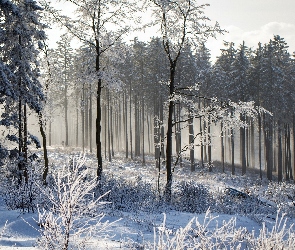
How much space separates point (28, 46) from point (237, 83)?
26.3 m

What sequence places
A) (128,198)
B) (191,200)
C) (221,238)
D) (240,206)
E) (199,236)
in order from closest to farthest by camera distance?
(199,236) < (221,238) < (128,198) < (191,200) < (240,206)

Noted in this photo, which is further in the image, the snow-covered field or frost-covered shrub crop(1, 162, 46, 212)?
frost-covered shrub crop(1, 162, 46, 212)

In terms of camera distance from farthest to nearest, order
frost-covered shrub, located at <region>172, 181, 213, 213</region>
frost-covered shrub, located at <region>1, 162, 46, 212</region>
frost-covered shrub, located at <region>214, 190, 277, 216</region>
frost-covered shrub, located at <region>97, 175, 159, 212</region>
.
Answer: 1. frost-covered shrub, located at <region>214, 190, 277, 216</region>
2. frost-covered shrub, located at <region>172, 181, 213, 213</region>
3. frost-covered shrub, located at <region>97, 175, 159, 212</region>
4. frost-covered shrub, located at <region>1, 162, 46, 212</region>

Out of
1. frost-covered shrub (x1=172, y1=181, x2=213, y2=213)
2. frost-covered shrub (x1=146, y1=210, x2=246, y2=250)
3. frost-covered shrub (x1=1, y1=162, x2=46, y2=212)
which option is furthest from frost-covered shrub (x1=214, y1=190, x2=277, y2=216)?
frost-covered shrub (x1=146, y1=210, x2=246, y2=250)

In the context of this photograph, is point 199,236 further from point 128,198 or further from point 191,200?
point 191,200

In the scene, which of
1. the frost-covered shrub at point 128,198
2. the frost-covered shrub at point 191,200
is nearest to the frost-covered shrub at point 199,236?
the frost-covered shrub at point 128,198

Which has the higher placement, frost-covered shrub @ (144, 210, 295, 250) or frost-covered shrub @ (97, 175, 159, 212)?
frost-covered shrub @ (144, 210, 295, 250)

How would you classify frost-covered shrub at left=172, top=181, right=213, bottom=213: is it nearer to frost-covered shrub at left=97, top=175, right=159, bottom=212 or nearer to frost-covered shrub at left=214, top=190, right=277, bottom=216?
frost-covered shrub at left=214, top=190, right=277, bottom=216

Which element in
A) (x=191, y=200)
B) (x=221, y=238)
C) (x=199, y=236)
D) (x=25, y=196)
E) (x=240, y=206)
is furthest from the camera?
(x=240, y=206)

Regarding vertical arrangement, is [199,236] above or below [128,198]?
above

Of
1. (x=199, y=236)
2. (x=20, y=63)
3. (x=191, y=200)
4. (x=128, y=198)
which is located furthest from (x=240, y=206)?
(x=20, y=63)

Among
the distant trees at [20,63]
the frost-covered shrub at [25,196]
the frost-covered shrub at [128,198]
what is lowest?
the frost-covered shrub at [128,198]

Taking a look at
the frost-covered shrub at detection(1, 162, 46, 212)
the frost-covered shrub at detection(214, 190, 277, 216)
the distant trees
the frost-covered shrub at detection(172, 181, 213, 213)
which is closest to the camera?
the frost-covered shrub at detection(1, 162, 46, 212)

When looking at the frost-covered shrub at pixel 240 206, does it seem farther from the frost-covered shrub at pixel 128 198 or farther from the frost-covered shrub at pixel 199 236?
the frost-covered shrub at pixel 199 236
